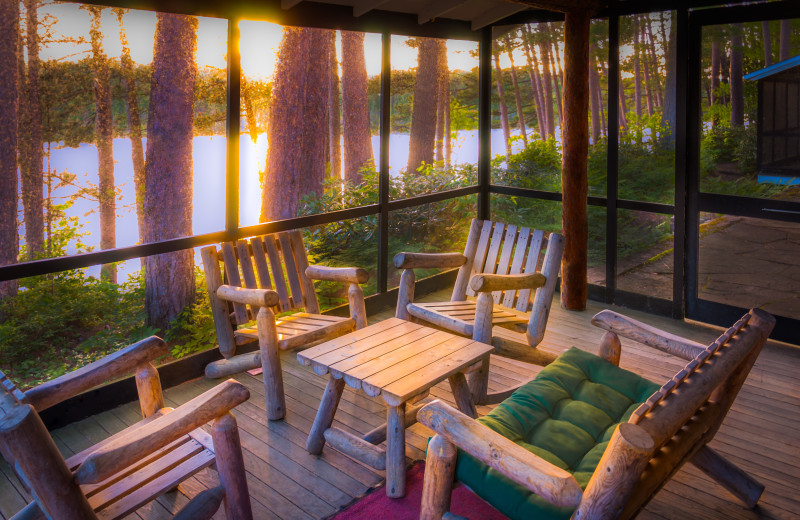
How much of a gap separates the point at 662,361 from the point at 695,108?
1.94 m

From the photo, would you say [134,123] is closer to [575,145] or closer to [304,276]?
[304,276]

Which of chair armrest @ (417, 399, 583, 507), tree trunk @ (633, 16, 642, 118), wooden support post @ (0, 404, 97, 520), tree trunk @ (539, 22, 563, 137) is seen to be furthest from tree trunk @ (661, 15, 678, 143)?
wooden support post @ (0, 404, 97, 520)

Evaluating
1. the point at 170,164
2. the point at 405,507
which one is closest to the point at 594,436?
the point at 405,507

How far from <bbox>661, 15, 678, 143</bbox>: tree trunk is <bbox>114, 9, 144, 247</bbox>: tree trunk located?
475cm

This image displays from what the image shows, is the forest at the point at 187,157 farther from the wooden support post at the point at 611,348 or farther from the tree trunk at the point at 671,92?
the wooden support post at the point at 611,348

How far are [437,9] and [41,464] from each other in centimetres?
412

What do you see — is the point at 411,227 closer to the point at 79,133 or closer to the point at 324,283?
the point at 324,283

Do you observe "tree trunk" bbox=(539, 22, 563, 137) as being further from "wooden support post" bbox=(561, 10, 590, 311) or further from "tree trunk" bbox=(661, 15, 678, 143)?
"tree trunk" bbox=(661, 15, 678, 143)

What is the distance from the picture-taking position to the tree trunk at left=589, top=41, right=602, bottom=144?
534cm

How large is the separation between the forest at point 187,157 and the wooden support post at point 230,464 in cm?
345

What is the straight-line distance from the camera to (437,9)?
4.77m

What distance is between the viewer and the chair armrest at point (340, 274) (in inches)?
147

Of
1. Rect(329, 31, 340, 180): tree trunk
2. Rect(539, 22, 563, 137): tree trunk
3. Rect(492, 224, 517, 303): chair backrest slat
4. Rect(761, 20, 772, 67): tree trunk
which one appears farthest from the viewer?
Rect(329, 31, 340, 180): tree trunk

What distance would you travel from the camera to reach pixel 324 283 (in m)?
5.93
